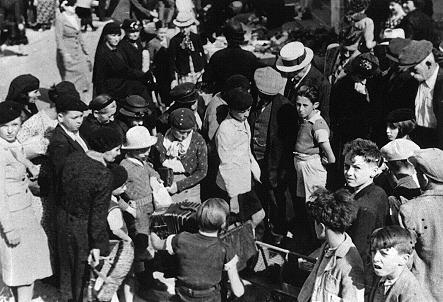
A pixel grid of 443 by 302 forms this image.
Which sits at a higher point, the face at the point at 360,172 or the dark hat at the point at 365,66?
the face at the point at 360,172

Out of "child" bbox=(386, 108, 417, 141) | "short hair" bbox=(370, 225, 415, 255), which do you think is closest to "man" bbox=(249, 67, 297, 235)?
"child" bbox=(386, 108, 417, 141)

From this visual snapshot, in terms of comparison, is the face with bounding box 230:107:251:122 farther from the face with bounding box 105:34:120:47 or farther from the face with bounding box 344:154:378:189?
the face with bounding box 105:34:120:47

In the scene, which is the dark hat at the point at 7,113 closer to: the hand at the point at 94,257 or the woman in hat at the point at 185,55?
the hand at the point at 94,257

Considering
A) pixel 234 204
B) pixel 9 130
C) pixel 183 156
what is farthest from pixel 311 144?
pixel 9 130

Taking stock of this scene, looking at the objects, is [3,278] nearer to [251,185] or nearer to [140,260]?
[140,260]

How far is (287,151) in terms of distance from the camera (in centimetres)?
608

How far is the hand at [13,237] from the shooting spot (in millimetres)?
5137

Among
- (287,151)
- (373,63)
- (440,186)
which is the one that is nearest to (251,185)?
(287,151)

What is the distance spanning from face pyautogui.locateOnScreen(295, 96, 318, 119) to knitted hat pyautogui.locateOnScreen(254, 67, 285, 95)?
0.40 meters

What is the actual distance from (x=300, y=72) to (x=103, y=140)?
8.05 feet

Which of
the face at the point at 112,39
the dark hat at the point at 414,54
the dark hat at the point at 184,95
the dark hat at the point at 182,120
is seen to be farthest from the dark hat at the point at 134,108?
the dark hat at the point at 414,54

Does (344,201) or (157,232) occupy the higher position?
(344,201)

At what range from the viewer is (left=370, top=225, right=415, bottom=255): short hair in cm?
373

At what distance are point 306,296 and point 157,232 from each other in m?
1.39
